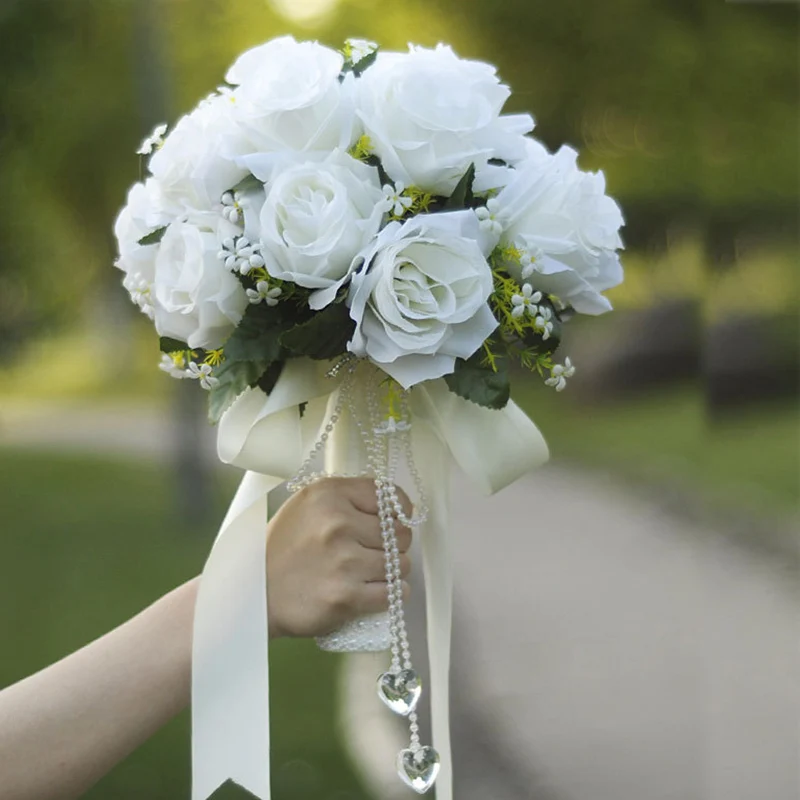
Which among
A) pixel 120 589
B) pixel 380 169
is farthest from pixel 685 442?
pixel 380 169

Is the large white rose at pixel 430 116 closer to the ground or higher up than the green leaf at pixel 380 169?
higher up

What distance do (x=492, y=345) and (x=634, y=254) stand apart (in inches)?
230

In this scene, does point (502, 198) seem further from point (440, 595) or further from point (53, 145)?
point (53, 145)

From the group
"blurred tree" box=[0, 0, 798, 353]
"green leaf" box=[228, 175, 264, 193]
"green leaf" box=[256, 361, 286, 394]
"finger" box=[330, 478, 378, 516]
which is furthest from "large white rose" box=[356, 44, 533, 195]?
"blurred tree" box=[0, 0, 798, 353]

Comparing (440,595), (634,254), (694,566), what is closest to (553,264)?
(440,595)

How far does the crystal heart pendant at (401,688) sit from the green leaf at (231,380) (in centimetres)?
35

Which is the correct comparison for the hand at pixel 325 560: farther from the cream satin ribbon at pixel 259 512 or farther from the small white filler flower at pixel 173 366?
the small white filler flower at pixel 173 366

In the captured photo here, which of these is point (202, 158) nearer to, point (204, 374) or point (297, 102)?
point (297, 102)

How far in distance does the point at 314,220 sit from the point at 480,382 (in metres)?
0.23

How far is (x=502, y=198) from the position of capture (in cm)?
108

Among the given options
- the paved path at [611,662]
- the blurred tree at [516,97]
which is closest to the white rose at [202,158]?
the paved path at [611,662]

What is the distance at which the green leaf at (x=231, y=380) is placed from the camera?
1046 millimetres

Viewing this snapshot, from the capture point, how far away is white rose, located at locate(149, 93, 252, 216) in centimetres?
106

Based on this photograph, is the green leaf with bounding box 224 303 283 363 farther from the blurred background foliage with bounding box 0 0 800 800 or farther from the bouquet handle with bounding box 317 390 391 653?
the blurred background foliage with bounding box 0 0 800 800
